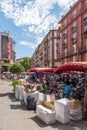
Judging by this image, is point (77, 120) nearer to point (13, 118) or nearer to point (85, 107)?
point (85, 107)

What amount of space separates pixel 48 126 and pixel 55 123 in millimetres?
520

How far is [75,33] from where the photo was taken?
54281 mm

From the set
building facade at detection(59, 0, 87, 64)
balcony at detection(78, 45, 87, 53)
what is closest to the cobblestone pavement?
balcony at detection(78, 45, 87, 53)

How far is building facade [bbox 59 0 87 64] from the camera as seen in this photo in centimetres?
4949

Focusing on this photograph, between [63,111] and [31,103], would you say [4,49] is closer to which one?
[31,103]

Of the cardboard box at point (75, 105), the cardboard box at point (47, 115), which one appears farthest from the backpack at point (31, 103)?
the cardboard box at point (75, 105)

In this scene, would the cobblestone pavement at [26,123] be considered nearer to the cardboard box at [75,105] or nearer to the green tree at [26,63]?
the cardboard box at [75,105]

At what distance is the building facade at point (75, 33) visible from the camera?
49491 millimetres

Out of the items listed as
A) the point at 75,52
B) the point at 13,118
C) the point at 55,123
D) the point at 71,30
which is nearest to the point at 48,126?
the point at 55,123

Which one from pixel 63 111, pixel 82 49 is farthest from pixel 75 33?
pixel 63 111

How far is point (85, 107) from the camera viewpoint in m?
11.6

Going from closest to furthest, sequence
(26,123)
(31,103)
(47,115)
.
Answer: (47,115), (26,123), (31,103)

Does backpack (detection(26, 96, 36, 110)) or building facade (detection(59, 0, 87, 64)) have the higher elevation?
building facade (detection(59, 0, 87, 64))

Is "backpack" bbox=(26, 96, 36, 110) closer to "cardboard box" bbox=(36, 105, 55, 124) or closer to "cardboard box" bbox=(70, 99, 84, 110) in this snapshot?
→ "cardboard box" bbox=(36, 105, 55, 124)
